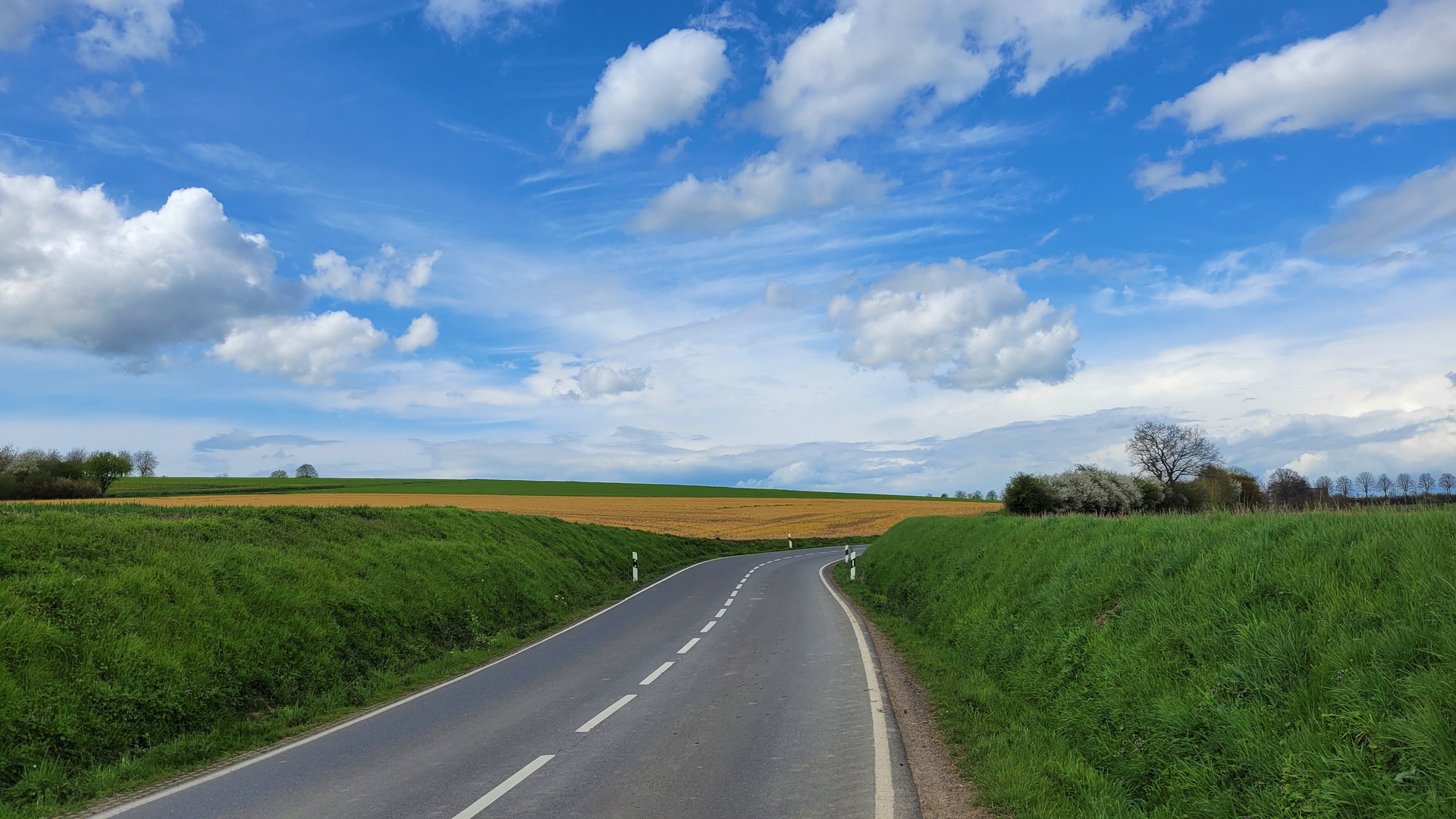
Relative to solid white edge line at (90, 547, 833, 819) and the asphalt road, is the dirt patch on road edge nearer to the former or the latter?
the asphalt road

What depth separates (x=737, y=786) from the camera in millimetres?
6676

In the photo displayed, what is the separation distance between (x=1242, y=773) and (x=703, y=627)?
1276cm

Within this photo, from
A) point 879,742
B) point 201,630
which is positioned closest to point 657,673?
point 879,742

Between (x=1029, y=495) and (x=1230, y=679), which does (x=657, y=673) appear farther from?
(x=1029, y=495)

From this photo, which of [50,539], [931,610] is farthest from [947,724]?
[50,539]

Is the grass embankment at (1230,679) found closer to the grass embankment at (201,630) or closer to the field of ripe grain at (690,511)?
the grass embankment at (201,630)

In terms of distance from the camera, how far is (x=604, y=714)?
9398mm

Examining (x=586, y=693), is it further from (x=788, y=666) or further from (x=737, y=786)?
(x=737, y=786)

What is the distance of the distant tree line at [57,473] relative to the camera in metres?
48.4

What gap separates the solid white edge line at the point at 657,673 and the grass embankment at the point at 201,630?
398 cm

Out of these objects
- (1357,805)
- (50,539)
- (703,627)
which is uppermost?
(50,539)

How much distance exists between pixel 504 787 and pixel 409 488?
111m

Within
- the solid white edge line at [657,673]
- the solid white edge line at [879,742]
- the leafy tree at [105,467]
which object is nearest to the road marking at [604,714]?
the solid white edge line at [657,673]

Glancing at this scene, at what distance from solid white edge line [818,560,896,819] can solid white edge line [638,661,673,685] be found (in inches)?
128
